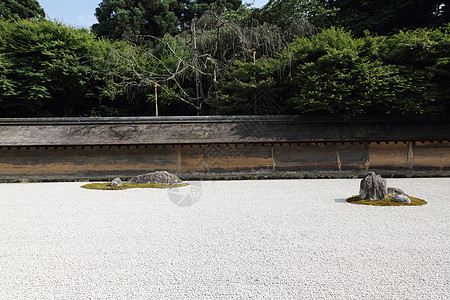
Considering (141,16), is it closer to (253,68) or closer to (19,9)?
(19,9)

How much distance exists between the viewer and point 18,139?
35.7ft

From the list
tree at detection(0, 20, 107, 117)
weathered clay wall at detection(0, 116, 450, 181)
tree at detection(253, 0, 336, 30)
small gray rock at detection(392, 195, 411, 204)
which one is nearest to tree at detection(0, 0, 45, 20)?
tree at detection(0, 20, 107, 117)

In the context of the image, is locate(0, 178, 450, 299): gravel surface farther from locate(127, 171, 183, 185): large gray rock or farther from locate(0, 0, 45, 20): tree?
locate(0, 0, 45, 20): tree

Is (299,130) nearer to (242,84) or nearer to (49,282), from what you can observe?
(242,84)

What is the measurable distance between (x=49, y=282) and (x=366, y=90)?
12.0 metres

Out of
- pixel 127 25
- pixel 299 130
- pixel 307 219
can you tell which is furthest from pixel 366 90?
pixel 127 25

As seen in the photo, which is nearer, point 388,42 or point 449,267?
point 449,267

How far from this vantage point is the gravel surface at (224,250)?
8.21 ft

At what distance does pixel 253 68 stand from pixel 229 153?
205 inches

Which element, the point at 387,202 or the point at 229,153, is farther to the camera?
the point at 229,153

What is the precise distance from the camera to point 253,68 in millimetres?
13867

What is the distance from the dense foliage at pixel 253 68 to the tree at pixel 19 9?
29.0 ft

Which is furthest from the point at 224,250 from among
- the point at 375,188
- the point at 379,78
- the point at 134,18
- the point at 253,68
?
the point at 134,18

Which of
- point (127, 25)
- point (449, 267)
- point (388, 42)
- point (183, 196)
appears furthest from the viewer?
point (127, 25)
